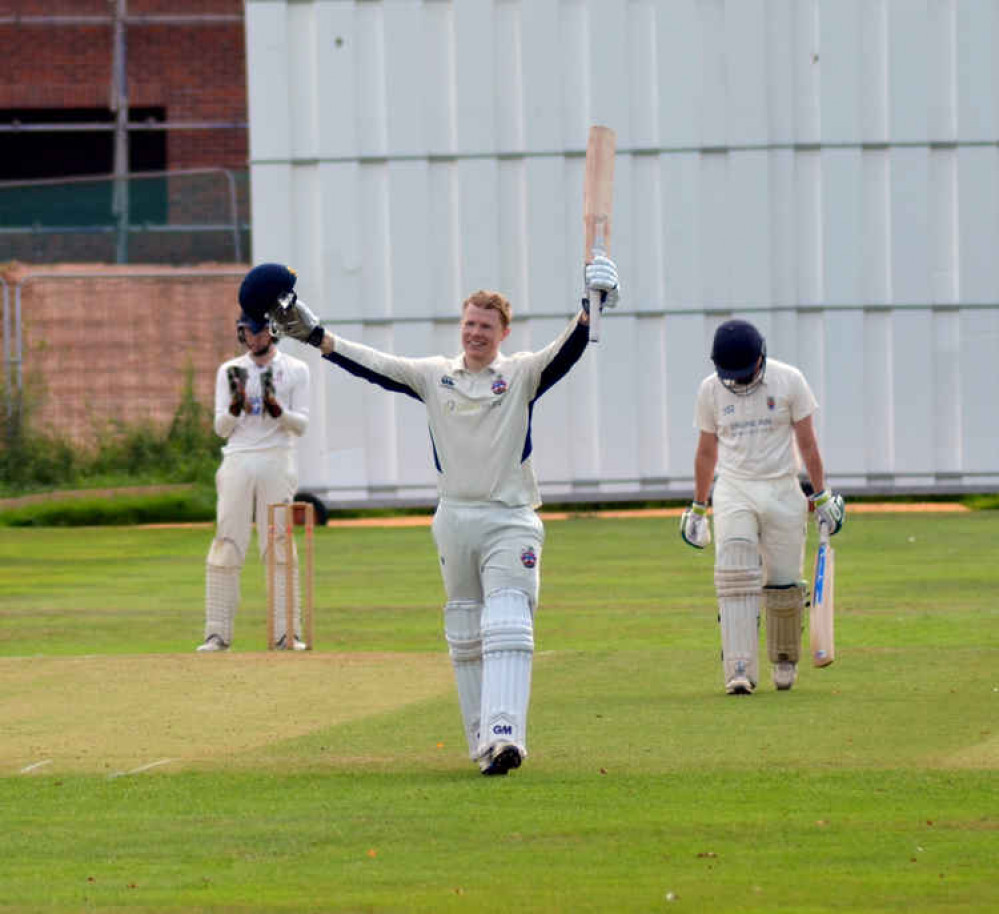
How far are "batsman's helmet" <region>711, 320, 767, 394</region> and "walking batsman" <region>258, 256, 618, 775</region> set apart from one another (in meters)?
2.18

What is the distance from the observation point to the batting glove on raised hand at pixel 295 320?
27.9 feet

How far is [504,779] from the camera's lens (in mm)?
7840

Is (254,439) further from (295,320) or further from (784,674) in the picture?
(295,320)

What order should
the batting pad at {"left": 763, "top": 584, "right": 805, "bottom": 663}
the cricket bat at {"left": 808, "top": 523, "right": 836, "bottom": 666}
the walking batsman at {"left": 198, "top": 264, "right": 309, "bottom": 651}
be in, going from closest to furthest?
the cricket bat at {"left": 808, "top": 523, "right": 836, "bottom": 666} → the batting pad at {"left": 763, "top": 584, "right": 805, "bottom": 663} → the walking batsman at {"left": 198, "top": 264, "right": 309, "bottom": 651}

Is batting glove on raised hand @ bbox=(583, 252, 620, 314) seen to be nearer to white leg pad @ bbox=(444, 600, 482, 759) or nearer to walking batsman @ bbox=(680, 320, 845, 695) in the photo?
white leg pad @ bbox=(444, 600, 482, 759)

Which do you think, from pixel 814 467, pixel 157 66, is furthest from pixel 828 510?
pixel 157 66

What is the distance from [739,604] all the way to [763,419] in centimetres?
88

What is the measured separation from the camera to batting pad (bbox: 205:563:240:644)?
12.8 m

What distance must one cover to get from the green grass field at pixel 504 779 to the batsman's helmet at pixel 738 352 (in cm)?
144

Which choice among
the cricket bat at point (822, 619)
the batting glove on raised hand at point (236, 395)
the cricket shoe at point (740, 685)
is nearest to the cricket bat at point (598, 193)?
the cricket shoe at point (740, 685)

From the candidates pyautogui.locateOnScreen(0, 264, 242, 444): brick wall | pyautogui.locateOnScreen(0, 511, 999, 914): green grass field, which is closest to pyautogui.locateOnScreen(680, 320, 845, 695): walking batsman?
pyautogui.locateOnScreen(0, 511, 999, 914): green grass field

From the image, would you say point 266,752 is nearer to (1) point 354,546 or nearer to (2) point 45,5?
(1) point 354,546

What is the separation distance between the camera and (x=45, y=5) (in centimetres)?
3603

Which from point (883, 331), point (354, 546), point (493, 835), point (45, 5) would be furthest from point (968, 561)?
point (45, 5)
